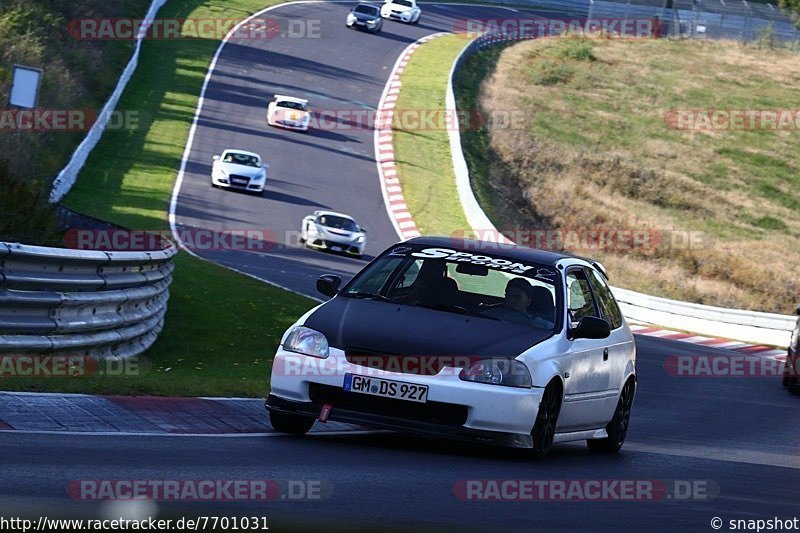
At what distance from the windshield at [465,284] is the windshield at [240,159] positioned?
30.1 m

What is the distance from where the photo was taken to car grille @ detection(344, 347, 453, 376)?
913cm

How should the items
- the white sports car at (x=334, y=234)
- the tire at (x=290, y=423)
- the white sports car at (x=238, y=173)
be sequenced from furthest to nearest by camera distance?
the white sports car at (x=238, y=173), the white sports car at (x=334, y=234), the tire at (x=290, y=423)

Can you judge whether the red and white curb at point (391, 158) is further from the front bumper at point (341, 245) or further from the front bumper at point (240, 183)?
the front bumper at point (240, 183)

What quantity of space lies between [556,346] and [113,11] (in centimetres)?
4973

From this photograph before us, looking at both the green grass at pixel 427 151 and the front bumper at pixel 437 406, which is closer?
the front bumper at pixel 437 406

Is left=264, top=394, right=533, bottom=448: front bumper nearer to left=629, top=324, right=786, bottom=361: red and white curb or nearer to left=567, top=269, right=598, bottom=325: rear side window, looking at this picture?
left=567, top=269, right=598, bottom=325: rear side window

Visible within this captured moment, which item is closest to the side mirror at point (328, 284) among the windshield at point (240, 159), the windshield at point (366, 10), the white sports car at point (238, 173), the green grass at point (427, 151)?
the green grass at point (427, 151)

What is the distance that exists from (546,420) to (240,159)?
3180cm

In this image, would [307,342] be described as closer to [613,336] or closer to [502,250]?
[502,250]

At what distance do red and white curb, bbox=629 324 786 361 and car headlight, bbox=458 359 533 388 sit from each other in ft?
67.7

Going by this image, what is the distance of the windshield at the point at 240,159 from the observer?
132 ft

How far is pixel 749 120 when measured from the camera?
6256cm

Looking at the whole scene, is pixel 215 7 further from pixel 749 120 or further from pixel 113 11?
pixel 749 120

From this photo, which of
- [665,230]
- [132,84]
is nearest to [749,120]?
[665,230]
